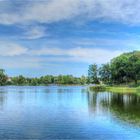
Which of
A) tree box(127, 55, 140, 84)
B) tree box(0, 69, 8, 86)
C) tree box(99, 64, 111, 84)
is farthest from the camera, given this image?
tree box(0, 69, 8, 86)

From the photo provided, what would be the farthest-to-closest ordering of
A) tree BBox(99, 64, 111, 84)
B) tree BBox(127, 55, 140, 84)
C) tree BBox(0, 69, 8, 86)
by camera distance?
1. tree BBox(0, 69, 8, 86)
2. tree BBox(99, 64, 111, 84)
3. tree BBox(127, 55, 140, 84)

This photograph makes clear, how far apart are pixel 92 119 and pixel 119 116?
10.3 ft

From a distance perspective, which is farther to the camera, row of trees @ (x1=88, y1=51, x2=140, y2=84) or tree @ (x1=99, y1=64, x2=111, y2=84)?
tree @ (x1=99, y1=64, x2=111, y2=84)

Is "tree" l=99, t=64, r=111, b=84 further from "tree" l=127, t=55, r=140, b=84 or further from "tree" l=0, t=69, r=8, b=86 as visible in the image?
"tree" l=0, t=69, r=8, b=86

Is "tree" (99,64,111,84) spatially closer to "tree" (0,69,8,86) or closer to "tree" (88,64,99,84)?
"tree" (88,64,99,84)

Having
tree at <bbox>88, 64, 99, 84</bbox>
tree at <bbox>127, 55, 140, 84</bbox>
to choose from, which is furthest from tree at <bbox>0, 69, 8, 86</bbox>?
tree at <bbox>127, 55, 140, 84</bbox>

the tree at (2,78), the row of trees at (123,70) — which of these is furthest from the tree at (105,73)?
the tree at (2,78)

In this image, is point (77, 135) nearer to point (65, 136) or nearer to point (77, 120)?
point (65, 136)

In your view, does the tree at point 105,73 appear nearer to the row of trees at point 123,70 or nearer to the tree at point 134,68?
the row of trees at point 123,70

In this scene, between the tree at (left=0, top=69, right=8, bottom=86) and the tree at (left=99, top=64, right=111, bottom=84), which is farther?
the tree at (left=0, top=69, right=8, bottom=86)

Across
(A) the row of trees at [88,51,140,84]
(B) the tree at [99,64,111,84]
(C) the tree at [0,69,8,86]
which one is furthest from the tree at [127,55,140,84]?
(C) the tree at [0,69,8,86]

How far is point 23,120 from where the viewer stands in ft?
95.8

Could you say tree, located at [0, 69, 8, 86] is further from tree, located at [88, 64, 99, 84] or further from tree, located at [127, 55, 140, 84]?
tree, located at [127, 55, 140, 84]

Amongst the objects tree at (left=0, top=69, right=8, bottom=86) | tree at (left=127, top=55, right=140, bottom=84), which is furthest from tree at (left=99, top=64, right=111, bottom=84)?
tree at (left=0, top=69, right=8, bottom=86)
